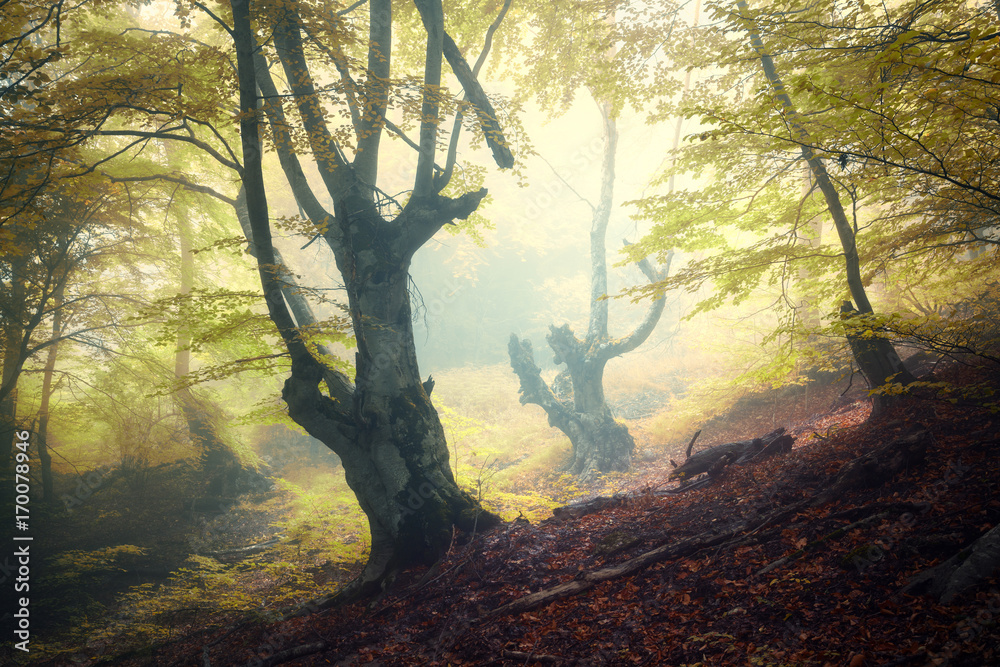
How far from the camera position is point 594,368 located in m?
12.3

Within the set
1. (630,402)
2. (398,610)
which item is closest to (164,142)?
(398,610)

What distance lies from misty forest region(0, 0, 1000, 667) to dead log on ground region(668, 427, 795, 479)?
2.8 inches

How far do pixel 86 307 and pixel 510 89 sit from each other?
27.2 metres

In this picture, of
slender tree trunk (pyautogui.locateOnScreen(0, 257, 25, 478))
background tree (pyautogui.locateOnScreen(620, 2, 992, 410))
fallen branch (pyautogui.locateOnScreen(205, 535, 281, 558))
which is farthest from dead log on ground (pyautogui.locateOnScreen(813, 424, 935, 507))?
slender tree trunk (pyautogui.locateOnScreen(0, 257, 25, 478))

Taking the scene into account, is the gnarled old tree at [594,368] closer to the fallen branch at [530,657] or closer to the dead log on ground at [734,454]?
the dead log on ground at [734,454]

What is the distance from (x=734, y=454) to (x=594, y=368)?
6.46 metres

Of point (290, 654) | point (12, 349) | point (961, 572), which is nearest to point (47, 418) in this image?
point (12, 349)

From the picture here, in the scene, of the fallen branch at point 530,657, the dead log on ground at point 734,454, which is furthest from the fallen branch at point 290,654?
the dead log on ground at point 734,454

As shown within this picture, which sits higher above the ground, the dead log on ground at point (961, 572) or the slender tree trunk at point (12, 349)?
the slender tree trunk at point (12, 349)

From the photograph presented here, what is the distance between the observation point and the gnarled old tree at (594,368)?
11.6 metres

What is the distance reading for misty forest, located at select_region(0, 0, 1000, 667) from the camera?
3.12 m

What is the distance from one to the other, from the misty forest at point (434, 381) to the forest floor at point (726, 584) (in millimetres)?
31

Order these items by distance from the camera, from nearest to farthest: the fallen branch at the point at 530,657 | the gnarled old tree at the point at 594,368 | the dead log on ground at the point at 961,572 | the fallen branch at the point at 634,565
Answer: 1. the dead log on ground at the point at 961,572
2. the fallen branch at the point at 530,657
3. the fallen branch at the point at 634,565
4. the gnarled old tree at the point at 594,368

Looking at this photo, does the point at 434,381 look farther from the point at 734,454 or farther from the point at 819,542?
the point at 734,454
